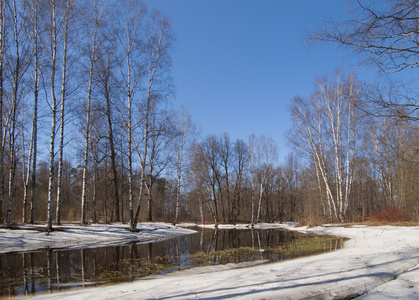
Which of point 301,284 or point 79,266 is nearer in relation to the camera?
point 301,284

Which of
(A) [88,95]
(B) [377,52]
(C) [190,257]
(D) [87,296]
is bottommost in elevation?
(C) [190,257]

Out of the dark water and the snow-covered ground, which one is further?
the dark water

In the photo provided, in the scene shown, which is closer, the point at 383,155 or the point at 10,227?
the point at 10,227

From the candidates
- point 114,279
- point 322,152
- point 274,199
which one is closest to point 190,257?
point 114,279

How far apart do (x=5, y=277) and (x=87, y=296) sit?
11.9 feet

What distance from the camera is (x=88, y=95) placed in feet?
58.5

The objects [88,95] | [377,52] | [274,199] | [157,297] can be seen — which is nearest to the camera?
[157,297]

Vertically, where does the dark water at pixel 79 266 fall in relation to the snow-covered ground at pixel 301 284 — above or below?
below

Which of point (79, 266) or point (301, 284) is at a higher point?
point (301, 284)

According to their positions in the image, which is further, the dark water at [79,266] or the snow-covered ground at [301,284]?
the dark water at [79,266]

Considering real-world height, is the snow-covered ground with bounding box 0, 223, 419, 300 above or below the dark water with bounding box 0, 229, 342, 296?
above

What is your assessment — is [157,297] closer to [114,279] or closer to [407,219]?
[114,279]

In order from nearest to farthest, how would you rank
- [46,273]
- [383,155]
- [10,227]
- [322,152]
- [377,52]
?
[377,52]
[46,273]
[10,227]
[322,152]
[383,155]

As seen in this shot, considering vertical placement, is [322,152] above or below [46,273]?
above
